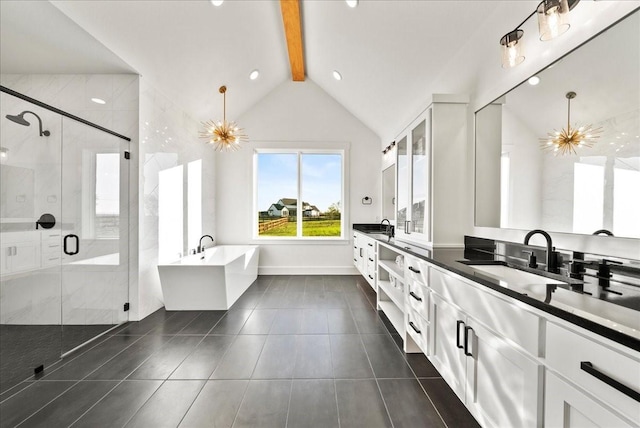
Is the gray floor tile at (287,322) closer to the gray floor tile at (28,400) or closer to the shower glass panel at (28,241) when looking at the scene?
the gray floor tile at (28,400)

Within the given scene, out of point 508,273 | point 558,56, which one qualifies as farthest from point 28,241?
point 558,56

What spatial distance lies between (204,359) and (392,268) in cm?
193

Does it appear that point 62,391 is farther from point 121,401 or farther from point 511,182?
point 511,182

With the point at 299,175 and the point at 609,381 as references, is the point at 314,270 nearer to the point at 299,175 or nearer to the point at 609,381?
the point at 299,175

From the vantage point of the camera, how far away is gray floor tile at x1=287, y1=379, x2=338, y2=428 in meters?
1.58

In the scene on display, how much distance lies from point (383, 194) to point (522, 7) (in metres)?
3.45

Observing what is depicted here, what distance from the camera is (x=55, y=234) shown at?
244 cm

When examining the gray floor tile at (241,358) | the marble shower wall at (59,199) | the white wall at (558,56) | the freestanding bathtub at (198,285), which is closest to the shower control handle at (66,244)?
the marble shower wall at (59,199)

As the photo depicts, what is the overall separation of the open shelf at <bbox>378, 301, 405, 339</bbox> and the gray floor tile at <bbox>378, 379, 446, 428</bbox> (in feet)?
1.72

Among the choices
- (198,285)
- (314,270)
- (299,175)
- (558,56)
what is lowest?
(314,270)

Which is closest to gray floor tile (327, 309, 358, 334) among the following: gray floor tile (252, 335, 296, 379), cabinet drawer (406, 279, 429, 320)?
gray floor tile (252, 335, 296, 379)

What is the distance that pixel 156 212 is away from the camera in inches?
136

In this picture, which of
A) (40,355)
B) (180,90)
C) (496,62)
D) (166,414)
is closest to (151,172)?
(180,90)

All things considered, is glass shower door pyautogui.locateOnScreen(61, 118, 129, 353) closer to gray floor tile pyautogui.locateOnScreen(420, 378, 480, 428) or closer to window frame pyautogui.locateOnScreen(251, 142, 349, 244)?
window frame pyautogui.locateOnScreen(251, 142, 349, 244)
